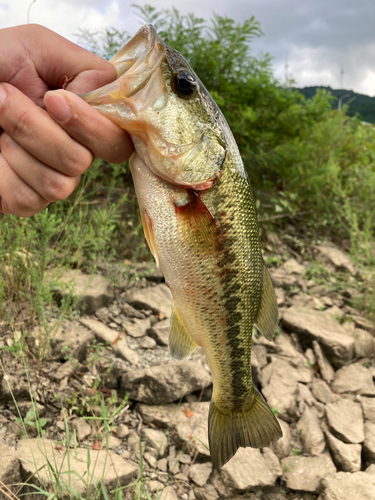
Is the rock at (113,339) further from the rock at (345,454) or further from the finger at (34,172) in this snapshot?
the finger at (34,172)

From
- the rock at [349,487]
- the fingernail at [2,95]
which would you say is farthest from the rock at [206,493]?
the fingernail at [2,95]

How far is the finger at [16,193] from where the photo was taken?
5.04 ft

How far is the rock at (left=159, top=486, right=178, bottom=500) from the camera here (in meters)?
2.47

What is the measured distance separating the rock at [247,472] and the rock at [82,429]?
3.06ft

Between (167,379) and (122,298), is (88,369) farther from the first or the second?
(122,298)

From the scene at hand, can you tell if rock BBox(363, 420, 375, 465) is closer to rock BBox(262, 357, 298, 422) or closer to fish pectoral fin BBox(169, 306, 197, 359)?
rock BBox(262, 357, 298, 422)

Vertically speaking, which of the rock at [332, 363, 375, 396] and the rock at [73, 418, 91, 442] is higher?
the rock at [73, 418, 91, 442]

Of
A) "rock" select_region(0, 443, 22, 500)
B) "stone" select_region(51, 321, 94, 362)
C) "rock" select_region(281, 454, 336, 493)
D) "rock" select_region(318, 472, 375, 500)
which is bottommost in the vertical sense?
"rock" select_region(281, 454, 336, 493)

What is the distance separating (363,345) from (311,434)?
1.55 meters

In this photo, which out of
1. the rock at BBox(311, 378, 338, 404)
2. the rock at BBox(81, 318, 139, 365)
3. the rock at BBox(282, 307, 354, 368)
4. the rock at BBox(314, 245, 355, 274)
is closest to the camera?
the rock at BBox(81, 318, 139, 365)

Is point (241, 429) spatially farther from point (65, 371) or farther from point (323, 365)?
point (323, 365)

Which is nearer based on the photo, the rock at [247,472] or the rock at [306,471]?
the rock at [247,472]

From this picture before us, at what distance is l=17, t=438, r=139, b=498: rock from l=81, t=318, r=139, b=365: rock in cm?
82

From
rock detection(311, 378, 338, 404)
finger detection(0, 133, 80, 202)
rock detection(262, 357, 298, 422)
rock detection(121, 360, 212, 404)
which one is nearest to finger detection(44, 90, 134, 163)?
finger detection(0, 133, 80, 202)
